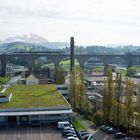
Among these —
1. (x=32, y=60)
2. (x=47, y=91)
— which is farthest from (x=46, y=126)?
(x=32, y=60)

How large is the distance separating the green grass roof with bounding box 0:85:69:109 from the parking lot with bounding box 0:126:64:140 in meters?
2.11

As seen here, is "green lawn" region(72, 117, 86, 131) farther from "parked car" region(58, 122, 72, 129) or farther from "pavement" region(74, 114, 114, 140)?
"parked car" region(58, 122, 72, 129)

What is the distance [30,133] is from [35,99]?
21.1ft

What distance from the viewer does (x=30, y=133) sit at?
20.2m

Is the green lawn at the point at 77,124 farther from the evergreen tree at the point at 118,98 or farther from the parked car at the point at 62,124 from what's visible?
the evergreen tree at the point at 118,98

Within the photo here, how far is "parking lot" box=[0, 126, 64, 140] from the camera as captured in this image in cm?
1931

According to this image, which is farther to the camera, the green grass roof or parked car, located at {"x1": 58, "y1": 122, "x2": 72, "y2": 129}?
the green grass roof

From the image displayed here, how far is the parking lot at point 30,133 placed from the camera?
63.4ft

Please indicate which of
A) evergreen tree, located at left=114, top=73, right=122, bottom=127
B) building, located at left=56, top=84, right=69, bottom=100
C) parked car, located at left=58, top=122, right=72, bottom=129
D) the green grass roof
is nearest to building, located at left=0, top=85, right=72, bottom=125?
the green grass roof

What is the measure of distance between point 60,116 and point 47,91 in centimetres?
840

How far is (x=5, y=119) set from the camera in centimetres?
2262

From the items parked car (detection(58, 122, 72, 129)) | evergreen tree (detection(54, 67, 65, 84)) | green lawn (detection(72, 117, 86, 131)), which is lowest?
green lawn (detection(72, 117, 86, 131))

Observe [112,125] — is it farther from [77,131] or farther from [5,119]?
[5,119]

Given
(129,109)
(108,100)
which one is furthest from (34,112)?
(129,109)
